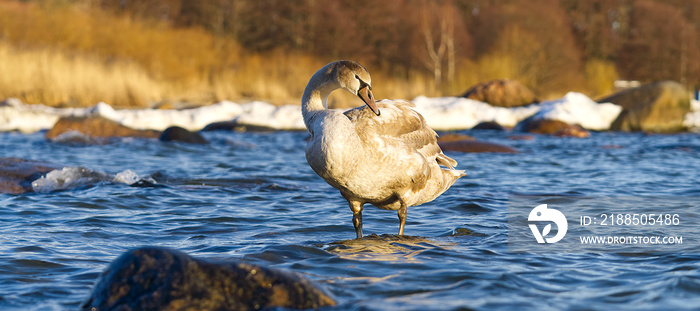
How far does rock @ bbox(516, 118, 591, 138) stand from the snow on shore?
606 millimetres

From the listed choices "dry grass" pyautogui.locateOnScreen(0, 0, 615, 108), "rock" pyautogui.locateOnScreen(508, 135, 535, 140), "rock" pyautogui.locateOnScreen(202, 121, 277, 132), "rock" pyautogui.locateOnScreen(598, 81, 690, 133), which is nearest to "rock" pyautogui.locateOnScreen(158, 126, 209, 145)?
"rock" pyautogui.locateOnScreen(202, 121, 277, 132)

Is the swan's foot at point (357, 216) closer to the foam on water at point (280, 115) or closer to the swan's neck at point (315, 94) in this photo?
the swan's neck at point (315, 94)

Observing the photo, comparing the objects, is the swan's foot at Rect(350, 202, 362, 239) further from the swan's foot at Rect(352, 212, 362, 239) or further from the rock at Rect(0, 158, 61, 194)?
the rock at Rect(0, 158, 61, 194)

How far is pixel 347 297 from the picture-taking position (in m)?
3.79

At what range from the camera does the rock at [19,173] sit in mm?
7508

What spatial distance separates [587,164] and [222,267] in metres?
8.22

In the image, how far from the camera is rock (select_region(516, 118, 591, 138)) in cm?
1608

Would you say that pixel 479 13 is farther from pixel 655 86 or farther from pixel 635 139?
pixel 635 139

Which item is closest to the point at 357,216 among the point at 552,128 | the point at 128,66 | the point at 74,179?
the point at 74,179

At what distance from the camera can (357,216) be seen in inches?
214

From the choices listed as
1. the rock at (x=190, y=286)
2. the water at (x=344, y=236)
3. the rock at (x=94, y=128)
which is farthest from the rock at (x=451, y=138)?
the rock at (x=190, y=286)

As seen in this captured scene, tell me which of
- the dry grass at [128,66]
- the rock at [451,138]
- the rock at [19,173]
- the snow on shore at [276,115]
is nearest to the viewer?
the rock at [19,173]

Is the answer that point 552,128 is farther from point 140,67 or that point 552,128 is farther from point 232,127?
point 140,67

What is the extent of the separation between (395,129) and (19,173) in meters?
4.64
